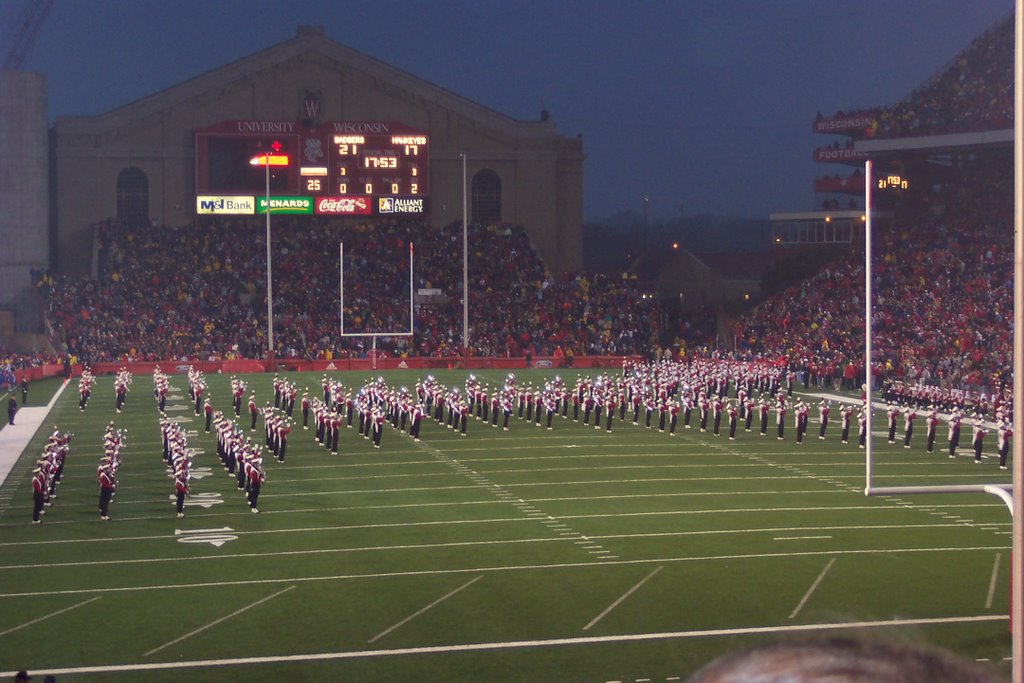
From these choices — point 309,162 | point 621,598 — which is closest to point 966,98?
point 309,162

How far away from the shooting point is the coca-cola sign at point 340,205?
44.9 meters

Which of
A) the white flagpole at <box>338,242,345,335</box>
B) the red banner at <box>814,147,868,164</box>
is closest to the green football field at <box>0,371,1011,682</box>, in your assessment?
the white flagpole at <box>338,242,345,335</box>

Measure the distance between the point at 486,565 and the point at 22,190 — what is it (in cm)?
3516

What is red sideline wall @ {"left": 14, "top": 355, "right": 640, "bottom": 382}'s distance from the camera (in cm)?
3900

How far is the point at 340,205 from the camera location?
45.1m

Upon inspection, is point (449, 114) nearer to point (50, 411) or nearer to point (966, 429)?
point (50, 411)

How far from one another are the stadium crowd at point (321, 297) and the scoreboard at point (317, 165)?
162 centimetres

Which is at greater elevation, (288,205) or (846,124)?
(846,124)

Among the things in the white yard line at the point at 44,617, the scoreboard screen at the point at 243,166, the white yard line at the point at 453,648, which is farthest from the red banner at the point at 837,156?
the white yard line at the point at 44,617

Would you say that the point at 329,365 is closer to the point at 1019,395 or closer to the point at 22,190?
the point at 22,190

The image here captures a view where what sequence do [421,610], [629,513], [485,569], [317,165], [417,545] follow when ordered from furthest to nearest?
1. [317,165]
2. [629,513]
3. [417,545]
4. [485,569]
5. [421,610]

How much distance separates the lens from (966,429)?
88.8 ft

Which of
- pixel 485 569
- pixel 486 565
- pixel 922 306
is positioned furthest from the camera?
pixel 922 306

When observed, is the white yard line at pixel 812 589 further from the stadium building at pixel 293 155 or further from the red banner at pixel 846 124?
the red banner at pixel 846 124
